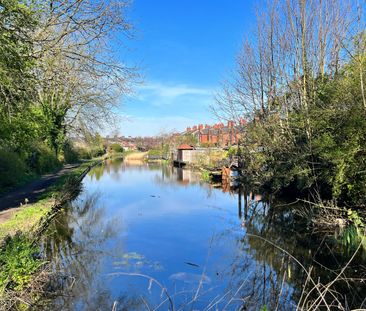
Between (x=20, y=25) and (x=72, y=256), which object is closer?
(x=20, y=25)

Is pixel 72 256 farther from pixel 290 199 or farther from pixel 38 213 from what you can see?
pixel 290 199

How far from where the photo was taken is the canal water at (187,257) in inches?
245

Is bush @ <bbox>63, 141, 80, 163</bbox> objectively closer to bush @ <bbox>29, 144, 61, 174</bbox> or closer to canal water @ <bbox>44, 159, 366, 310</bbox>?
bush @ <bbox>29, 144, 61, 174</bbox>

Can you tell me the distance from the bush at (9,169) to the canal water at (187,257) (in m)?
3.94

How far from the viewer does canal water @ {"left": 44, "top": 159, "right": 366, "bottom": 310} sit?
6227mm

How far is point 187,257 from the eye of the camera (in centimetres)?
866

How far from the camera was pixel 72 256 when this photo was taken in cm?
849

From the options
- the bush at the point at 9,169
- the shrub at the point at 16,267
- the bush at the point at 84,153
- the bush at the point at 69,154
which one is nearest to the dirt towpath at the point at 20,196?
the bush at the point at 9,169

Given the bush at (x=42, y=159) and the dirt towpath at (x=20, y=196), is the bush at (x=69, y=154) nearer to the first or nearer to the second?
the bush at (x=42, y=159)

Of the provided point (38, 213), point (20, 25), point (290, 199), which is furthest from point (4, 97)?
point (290, 199)

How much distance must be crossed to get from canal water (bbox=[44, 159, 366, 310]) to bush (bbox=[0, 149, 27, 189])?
3.94 m

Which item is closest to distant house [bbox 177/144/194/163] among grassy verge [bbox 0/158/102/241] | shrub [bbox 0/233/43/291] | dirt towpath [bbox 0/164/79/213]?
dirt towpath [bbox 0/164/79/213]

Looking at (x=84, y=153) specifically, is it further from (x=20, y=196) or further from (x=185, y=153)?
(x=20, y=196)

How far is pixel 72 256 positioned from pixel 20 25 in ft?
17.4
